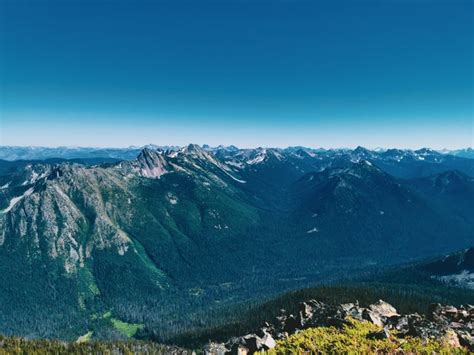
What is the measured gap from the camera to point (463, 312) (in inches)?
4149

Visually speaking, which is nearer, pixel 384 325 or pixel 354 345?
pixel 354 345

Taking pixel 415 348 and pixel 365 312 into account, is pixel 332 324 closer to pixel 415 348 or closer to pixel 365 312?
pixel 365 312

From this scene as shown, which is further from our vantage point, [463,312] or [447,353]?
[463,312]

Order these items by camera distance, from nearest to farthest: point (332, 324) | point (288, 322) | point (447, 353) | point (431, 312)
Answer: point (447, 353)
point (332, 324)
point (431, 312)
point (288, 322)

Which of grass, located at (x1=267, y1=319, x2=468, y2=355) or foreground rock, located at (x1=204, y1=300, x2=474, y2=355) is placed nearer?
grass, located at (x1=267, y1=319, x2=468, y2=355)

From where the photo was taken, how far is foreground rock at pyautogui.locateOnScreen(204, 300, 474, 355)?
80.4m

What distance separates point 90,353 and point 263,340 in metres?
146

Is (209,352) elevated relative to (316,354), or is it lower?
lower

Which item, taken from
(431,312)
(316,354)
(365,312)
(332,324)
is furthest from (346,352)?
(431,312)

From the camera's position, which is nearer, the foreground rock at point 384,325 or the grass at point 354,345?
the grass at point 354,345

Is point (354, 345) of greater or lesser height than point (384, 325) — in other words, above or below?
above

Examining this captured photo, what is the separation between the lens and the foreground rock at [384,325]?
8038 centimetres

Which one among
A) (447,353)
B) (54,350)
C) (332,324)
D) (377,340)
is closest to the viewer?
(447,353)

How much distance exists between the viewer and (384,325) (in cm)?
10112
